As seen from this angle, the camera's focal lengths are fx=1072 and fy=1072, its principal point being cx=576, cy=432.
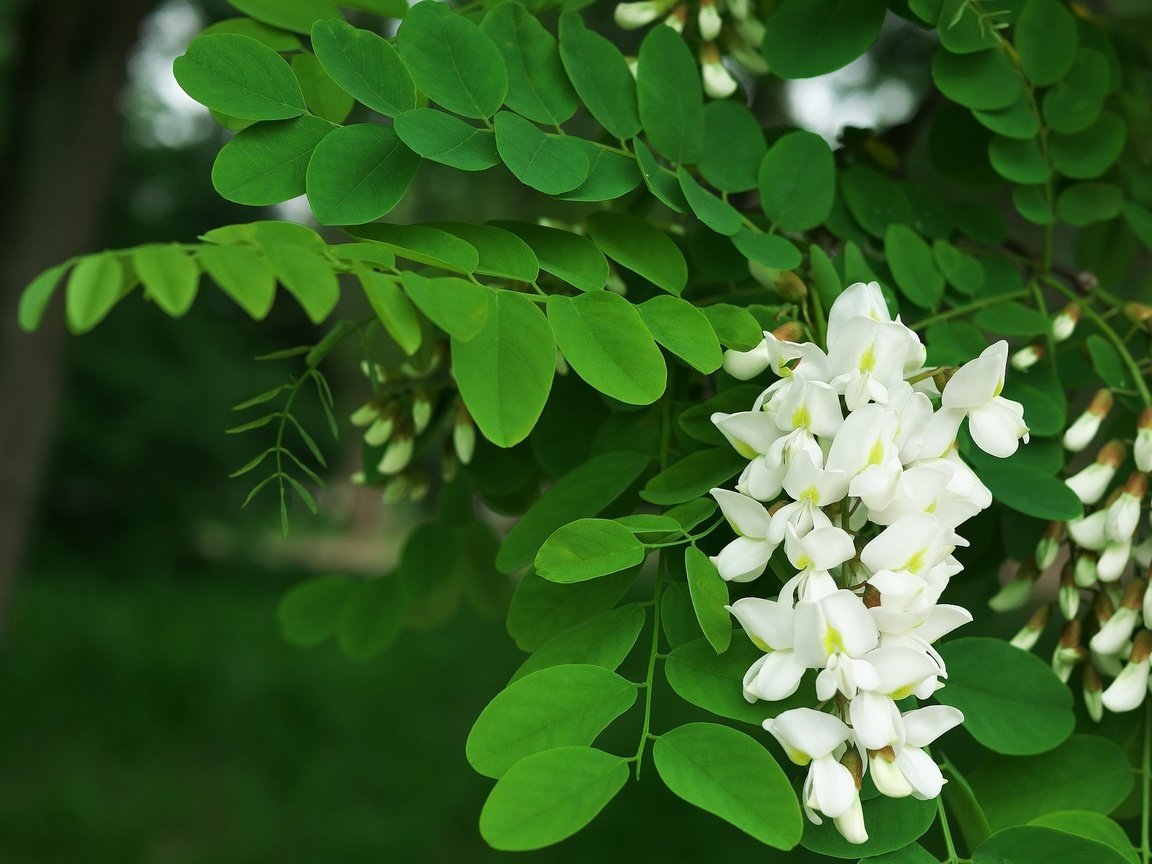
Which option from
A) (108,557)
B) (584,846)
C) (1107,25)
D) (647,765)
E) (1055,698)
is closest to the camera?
(1055,698)

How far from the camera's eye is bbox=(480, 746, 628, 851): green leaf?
19.2 inches

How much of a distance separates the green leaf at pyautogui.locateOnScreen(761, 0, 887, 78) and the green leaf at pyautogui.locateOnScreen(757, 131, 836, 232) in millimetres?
47

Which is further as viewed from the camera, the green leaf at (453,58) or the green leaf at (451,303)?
the green leaf at (453,58)

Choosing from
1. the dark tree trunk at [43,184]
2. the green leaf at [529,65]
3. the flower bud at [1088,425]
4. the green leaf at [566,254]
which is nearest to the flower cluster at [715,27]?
the green leaf at [529,65]

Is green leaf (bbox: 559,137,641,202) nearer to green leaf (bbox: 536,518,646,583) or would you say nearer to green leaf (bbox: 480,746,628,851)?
green leaf (bbox: 536,518,646,583)

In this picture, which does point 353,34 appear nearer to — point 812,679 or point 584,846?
point 812,679

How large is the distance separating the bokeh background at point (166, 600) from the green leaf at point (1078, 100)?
1.47ft

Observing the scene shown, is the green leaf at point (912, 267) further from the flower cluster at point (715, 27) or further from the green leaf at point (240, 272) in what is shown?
the green leaf at point (240, 272)

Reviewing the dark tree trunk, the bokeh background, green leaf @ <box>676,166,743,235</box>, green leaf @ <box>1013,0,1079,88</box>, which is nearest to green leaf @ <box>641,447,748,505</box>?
green leaf @ <box>676,166,743,235</box>

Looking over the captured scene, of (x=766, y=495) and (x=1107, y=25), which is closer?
(x=766, y=495)

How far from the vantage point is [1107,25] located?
1037 mm

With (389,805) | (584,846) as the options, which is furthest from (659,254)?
(389,805)

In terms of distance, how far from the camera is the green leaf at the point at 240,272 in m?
0.45

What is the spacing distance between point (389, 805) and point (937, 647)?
8.08 feet
